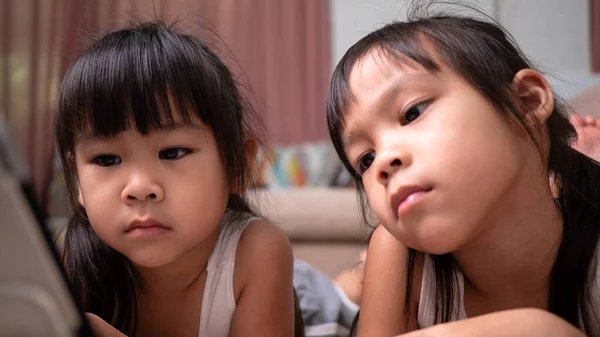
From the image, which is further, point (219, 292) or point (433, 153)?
point (219, 292)

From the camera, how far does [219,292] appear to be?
1.05 metres

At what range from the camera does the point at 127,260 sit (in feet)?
3.64

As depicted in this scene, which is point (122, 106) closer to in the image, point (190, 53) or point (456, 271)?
point (190, 53)

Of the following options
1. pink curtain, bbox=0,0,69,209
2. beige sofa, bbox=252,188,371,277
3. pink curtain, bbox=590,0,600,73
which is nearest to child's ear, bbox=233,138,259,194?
beige sofa, bbox=252,188,371,277

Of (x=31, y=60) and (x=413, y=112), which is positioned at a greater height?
(x=413, y=112)

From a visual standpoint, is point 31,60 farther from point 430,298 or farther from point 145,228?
point 430,298

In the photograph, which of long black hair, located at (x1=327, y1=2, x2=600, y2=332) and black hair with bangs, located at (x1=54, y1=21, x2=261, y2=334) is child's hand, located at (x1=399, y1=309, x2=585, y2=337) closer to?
long black hair, located at (x1=327, y1=2, x2=600, y2=332)

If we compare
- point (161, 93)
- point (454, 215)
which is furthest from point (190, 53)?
point (454, 215)

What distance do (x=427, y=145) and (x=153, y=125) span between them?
395 mm

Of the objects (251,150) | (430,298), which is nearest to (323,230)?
(251,150)

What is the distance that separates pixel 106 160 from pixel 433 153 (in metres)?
0.49

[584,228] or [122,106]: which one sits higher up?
[122,106]

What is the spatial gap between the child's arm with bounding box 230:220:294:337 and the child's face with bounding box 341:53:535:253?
29cm

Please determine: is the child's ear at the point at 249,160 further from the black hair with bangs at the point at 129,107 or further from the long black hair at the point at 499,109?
the long black hair at the point at 499,109
